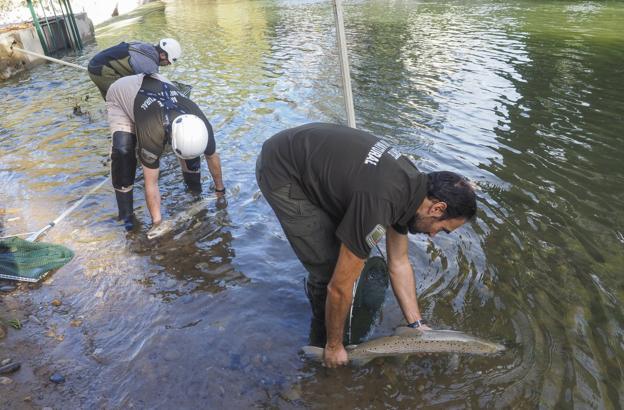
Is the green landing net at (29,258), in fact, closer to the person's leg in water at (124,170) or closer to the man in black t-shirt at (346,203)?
the person's leg in water at (124,170)

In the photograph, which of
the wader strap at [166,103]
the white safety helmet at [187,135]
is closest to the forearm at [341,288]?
the white safety helmet at [187,135]

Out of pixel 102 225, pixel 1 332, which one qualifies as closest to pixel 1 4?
pixel 102 225

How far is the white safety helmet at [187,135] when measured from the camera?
16.0 feet

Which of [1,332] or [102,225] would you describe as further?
[102,225]

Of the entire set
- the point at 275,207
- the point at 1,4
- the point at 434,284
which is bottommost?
the point at 434,284

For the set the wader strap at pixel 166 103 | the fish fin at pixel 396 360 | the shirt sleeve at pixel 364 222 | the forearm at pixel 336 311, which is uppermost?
the wader strap at pixel 166 103

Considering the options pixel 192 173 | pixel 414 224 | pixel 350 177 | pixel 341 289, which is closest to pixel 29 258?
pixel 192 173

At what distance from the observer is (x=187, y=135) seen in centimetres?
486

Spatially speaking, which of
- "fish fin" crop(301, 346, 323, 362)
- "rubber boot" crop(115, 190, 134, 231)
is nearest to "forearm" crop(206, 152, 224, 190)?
"rubber boot" crop(115, 190, 134, 231)

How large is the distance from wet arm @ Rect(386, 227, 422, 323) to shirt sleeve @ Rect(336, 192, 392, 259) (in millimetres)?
650

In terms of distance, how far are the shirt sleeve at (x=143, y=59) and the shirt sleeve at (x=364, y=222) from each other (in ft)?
15.7

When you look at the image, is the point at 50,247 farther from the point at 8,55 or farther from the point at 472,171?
the point at 8,55

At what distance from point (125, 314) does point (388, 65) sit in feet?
39.8

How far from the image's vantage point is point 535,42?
16047mm
